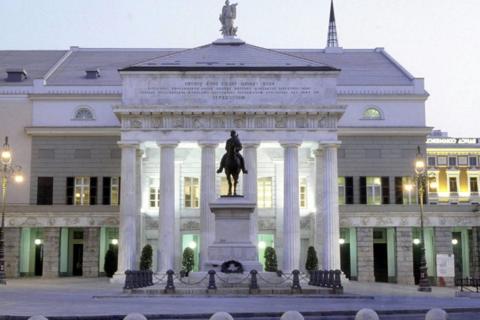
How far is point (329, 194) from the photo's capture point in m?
56.3

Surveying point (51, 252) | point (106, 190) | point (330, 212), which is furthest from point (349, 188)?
point (51, 252)

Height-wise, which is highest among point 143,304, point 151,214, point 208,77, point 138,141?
point 208,77

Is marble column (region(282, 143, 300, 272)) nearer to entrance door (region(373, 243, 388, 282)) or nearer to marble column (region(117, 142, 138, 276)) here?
marble column (region(117, 142, 138, 276))

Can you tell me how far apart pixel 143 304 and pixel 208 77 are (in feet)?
106

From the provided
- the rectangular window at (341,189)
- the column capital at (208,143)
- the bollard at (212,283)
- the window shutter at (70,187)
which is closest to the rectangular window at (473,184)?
the rectangular window at (341,189)

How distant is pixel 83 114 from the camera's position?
6694 centimetres

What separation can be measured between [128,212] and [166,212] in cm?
282

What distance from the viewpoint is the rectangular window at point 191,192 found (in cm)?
6291

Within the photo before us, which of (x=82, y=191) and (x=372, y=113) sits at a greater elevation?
(x=372, y=113)

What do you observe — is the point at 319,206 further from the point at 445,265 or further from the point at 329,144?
the point at 445,265

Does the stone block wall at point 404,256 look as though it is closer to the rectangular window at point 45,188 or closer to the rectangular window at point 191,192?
the rectangular window at point 191,192

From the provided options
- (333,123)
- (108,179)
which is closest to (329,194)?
(333,123)

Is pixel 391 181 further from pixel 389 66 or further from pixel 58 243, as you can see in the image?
pixel 58 243

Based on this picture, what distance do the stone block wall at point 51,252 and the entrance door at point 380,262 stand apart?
2678 cm
